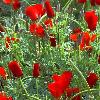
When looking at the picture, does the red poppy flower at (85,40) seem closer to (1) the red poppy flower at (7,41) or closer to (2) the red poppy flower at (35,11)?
Result: (2) the red poppy flower at (35,11)

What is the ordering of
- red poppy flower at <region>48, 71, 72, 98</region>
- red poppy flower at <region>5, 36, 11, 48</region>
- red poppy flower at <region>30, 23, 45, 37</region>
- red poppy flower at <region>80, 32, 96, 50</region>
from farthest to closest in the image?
red poppy flower at <region>5, 36, 11, 48</region> → red poppy flower at <region>30, 23, 45, 37</region> → red poppy flower at <region>80, 32, 96, 50</region> → red poppy flower at <region>48, 71, 72, 98</region>

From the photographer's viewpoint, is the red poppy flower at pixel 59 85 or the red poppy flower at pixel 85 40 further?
the red poppy flower at pixel 85 40

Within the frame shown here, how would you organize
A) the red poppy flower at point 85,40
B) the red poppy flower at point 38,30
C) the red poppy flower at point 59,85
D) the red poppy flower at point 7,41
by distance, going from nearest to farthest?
the red poppy flower at point 59,85, the red poppy flower at point 85,40, the red poppy flower at point 38,30, the red poppy flower at point 7,41

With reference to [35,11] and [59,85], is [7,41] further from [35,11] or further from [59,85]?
[59,85]

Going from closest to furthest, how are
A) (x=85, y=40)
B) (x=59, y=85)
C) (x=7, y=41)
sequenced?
(x=59, y=85) < (x=85, y=40) < (x=7, y=41)

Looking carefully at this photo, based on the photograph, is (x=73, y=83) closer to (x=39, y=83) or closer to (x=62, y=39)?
(x=39, y=83)

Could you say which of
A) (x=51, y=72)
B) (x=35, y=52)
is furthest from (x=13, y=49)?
(x=51, y=72)

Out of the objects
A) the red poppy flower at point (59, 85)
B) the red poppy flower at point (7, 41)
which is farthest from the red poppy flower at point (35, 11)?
the red poppy flower at point (59, 85)

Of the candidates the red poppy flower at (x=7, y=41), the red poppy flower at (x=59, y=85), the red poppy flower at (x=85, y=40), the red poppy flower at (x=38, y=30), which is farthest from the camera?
the red poppy flower at (x=7, y=41)

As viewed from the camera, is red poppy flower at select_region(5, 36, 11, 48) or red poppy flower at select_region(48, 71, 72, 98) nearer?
red poppy flower at select_region(48, 71, 72, 98)

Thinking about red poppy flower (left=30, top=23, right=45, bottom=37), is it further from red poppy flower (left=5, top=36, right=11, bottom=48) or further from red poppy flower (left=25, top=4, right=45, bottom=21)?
red poppy flower (left=5, top=36, right=11, bottom=48)

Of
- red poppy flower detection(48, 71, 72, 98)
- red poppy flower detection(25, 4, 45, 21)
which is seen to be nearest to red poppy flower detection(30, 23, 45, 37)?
red poppy flower detection(25, 4, 45, 21)

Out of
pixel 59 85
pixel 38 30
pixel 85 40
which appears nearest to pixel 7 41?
pixel 38 30
